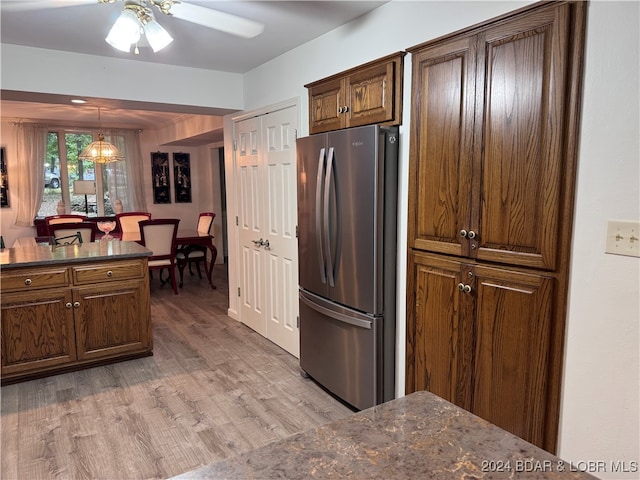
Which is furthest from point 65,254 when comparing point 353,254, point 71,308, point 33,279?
point 353,254

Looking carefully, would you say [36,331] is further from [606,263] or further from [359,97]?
[606,263]

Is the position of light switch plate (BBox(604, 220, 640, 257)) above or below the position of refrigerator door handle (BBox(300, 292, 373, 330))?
above

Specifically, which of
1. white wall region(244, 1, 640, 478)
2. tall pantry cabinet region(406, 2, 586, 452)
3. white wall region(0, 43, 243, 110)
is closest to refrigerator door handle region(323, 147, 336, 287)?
tall pantry cabinet region(406, 2, 586, 452)

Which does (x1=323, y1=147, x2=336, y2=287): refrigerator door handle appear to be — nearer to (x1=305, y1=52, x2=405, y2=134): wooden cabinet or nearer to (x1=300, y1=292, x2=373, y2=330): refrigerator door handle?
(x1=300, y1=292, x2=373, y2=330): refrigerator door handle

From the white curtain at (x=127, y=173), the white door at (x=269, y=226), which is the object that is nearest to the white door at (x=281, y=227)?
the white door at (x=269, y=226)

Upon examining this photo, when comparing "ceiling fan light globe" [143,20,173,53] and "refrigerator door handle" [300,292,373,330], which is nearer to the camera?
"ceiling fan light globe" [143,20,173,53]

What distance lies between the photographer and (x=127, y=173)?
7270 millimetres

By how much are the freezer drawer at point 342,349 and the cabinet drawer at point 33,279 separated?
1.76 m

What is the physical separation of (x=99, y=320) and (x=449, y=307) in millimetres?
2639

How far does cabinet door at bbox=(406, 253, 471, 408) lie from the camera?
2008mm

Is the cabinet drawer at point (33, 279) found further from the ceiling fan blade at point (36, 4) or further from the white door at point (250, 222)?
the ceiling fan blade at point (36, 4)

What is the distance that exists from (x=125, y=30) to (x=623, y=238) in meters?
2.22

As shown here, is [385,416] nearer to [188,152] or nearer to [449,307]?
[449,307]

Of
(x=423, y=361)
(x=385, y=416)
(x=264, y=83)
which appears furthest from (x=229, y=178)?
(x=385, y=416)
